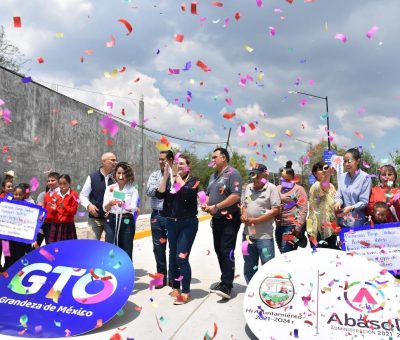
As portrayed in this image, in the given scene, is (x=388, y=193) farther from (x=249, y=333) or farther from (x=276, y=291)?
(x=249, y=333)

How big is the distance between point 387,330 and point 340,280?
54 centimetres

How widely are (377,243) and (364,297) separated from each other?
0.89 meters

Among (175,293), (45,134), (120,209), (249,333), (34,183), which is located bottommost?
(249,333)

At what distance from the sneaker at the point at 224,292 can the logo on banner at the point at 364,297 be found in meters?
1.59

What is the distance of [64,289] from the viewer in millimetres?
3850

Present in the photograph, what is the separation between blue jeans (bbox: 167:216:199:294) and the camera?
184 inches

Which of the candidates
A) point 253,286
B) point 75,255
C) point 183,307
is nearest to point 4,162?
point 75,255

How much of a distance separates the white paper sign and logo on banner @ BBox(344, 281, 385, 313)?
149 inches

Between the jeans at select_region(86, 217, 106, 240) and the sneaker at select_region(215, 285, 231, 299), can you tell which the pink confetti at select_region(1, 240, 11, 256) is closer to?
the jeans at select_region(86, 217, 106, 240)

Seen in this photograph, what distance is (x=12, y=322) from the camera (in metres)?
3.60

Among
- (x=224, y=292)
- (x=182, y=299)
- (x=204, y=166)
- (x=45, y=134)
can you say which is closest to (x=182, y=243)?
(x=182, y=299)

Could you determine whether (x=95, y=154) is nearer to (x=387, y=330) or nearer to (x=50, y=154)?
(x=50, y=154)

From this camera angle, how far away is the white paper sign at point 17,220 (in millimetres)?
4988

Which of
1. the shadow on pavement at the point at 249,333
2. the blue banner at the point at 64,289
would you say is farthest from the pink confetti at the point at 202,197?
the shadow on pavement at the point at 249,333
